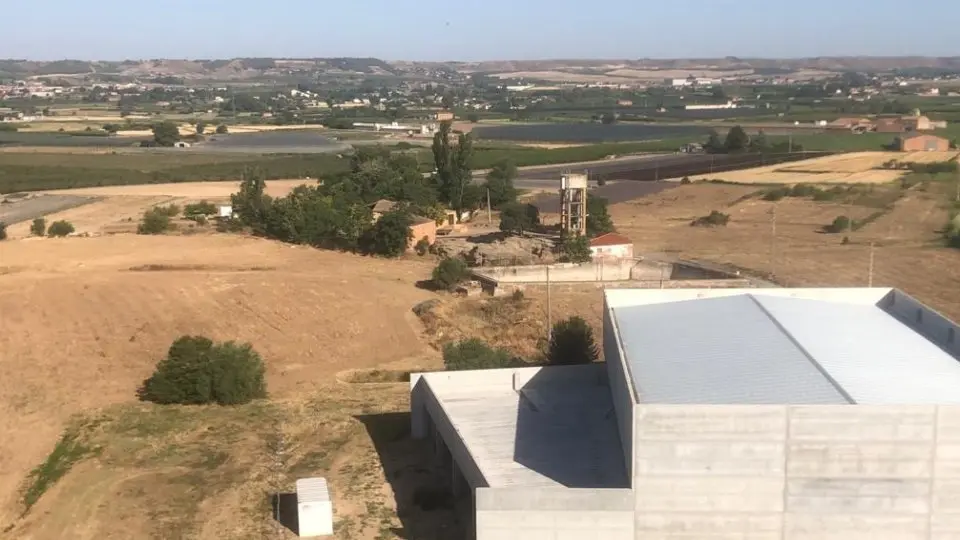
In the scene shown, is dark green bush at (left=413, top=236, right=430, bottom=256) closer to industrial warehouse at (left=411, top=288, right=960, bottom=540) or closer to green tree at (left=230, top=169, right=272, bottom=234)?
green tree at (left=230, top=169, right=272, bottom=234)

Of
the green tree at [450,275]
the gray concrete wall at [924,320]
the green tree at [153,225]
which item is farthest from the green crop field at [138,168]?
the gray concrete wall at [924,320]

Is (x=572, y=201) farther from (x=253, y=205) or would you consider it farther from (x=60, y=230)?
(x=60, y=230)

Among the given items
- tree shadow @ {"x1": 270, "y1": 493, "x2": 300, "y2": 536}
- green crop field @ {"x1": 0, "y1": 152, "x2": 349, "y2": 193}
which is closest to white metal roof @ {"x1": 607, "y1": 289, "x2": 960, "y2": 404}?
tree shadow @ {"x1": 270, "y1": 493, "x2": 300, "y2": 536}

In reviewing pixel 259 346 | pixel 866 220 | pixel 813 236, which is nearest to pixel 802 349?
pixel 259 346

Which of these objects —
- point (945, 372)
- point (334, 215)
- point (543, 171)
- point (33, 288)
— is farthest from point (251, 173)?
point (945, 372)

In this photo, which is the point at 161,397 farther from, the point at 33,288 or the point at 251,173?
the point at 251,173

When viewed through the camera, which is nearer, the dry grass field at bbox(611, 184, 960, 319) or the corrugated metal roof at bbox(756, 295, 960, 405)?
the corrugated metal roof at bbox(756, 295, 960, 405)

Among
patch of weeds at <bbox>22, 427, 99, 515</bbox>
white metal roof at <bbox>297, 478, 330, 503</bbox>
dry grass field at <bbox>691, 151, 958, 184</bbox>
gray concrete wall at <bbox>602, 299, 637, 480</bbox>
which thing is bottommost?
dry grass field at <bbox>691, 151, 958, 184</bbox>
